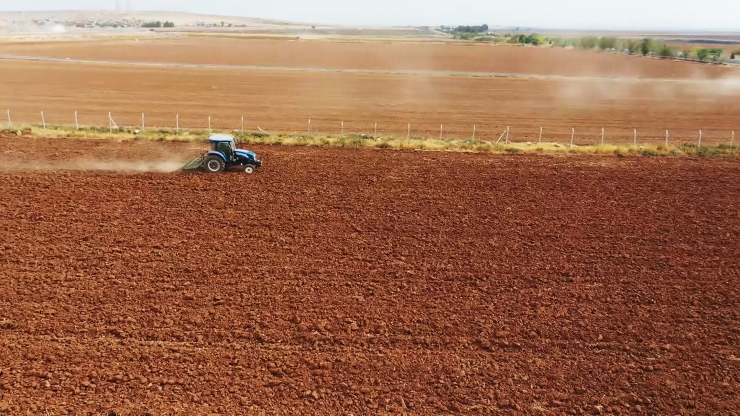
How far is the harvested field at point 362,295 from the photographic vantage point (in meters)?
9.19

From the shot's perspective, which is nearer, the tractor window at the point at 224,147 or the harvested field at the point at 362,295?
the harvested field at the point at 362,295

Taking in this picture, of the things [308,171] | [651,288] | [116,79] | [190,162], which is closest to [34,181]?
[190,162]

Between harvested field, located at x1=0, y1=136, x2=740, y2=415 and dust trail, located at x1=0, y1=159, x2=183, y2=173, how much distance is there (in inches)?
27.4

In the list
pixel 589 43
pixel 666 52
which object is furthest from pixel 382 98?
pixel 589 43

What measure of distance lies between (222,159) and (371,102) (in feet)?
88.2

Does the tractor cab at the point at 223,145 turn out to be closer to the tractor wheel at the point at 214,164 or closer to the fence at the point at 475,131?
the tractor wheel at the point at 214,164

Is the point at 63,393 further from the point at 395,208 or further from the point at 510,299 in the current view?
the point at 395,208

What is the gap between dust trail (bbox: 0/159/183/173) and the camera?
20312 mm

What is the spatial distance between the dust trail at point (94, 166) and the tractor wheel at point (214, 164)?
1.55 meters

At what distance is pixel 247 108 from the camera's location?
40.2 meters

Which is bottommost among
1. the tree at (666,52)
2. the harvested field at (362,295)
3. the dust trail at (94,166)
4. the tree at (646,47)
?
the harvested field at (362,295)

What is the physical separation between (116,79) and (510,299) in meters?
52.4

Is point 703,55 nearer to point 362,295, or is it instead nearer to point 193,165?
point 193,165

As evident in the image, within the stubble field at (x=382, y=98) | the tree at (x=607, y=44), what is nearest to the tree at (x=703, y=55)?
the stubble field at (x=382, y=98)
